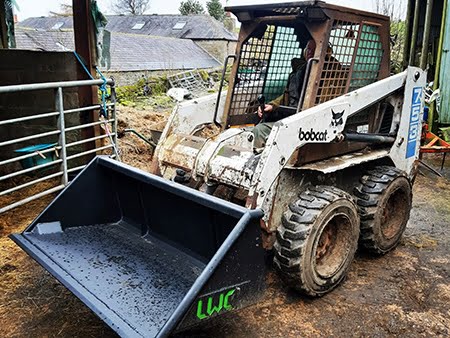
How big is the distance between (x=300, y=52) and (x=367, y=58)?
29.2 inches

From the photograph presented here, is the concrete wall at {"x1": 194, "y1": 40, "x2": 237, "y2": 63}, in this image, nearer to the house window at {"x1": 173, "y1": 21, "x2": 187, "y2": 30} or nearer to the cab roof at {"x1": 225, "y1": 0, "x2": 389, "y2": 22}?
the house window at {"x1": 173, "y1": 21, "x2": 187, "y2": 30}

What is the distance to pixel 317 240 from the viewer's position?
316 cm

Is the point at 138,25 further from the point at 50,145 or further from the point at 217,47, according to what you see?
the point at 50,145

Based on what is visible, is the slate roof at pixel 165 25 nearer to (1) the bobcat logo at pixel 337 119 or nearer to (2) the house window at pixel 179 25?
(2) the house window at pixel 179 25

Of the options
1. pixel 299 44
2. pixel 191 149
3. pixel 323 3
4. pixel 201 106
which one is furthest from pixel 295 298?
pixel 299 44

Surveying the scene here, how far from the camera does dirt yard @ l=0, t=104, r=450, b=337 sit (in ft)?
9.64

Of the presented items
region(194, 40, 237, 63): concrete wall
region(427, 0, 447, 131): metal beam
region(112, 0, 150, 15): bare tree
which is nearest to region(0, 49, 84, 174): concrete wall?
region(427, 0, 447, 131): metal beam

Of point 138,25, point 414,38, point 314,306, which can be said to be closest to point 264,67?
point 314,306

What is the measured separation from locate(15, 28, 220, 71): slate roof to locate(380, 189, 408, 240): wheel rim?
19.2m

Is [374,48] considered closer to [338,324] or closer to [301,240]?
[301,240]

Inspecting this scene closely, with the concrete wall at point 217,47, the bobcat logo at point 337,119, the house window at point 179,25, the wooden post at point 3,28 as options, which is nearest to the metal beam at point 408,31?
the bobcat logo at point 337,119

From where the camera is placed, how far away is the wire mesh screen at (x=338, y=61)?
3633mm

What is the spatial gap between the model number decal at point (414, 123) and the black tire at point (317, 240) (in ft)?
4.45

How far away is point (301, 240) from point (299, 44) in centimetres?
223
